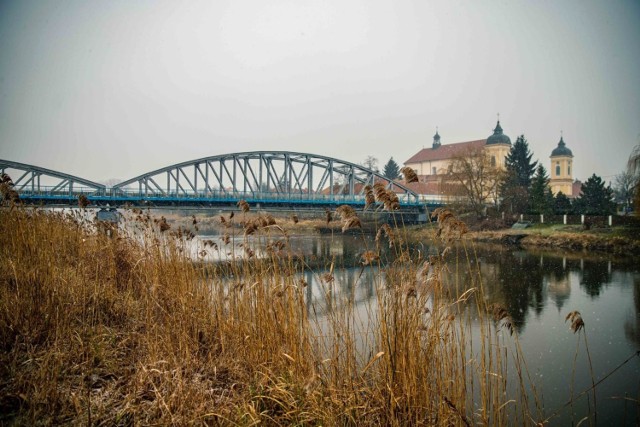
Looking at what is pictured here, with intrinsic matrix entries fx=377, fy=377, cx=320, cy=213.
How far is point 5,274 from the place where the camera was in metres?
4.17

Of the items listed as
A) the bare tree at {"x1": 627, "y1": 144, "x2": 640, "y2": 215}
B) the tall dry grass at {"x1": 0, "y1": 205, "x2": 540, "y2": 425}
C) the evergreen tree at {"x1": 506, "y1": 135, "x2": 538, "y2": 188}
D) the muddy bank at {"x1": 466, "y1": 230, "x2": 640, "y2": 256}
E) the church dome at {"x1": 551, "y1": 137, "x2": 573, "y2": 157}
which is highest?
the church dome at {"x1": 551, "y1": 137, "x2": 573, "y2": 157}

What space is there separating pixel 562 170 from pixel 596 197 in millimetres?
43585

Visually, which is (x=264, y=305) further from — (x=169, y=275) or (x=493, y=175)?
(x=493, y=175)

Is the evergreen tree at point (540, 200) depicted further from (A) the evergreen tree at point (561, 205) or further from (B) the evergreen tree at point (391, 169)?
(B) the evergreen tree at point (391, 169)

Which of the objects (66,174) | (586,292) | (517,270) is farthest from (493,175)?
(66,174)

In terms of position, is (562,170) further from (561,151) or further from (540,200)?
(540,200)

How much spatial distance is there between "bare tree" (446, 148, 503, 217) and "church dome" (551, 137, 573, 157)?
50691 millimetres

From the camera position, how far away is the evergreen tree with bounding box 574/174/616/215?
32.7m

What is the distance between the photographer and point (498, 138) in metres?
79.3

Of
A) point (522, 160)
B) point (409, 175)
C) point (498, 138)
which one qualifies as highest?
point (498, 138)

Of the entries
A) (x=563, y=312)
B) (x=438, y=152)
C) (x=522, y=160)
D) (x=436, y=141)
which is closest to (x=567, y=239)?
(x=563, y=312)

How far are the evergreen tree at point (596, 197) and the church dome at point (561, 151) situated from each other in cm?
4252

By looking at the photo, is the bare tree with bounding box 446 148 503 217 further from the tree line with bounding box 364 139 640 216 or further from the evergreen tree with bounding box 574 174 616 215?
the evergreen tree with bounding box 574 174 616 215

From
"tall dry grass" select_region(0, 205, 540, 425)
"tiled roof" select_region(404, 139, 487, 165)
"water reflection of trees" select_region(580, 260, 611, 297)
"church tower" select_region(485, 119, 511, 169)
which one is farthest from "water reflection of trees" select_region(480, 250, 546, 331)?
"tiled roof" select_region(404, 139, 487, 165)
